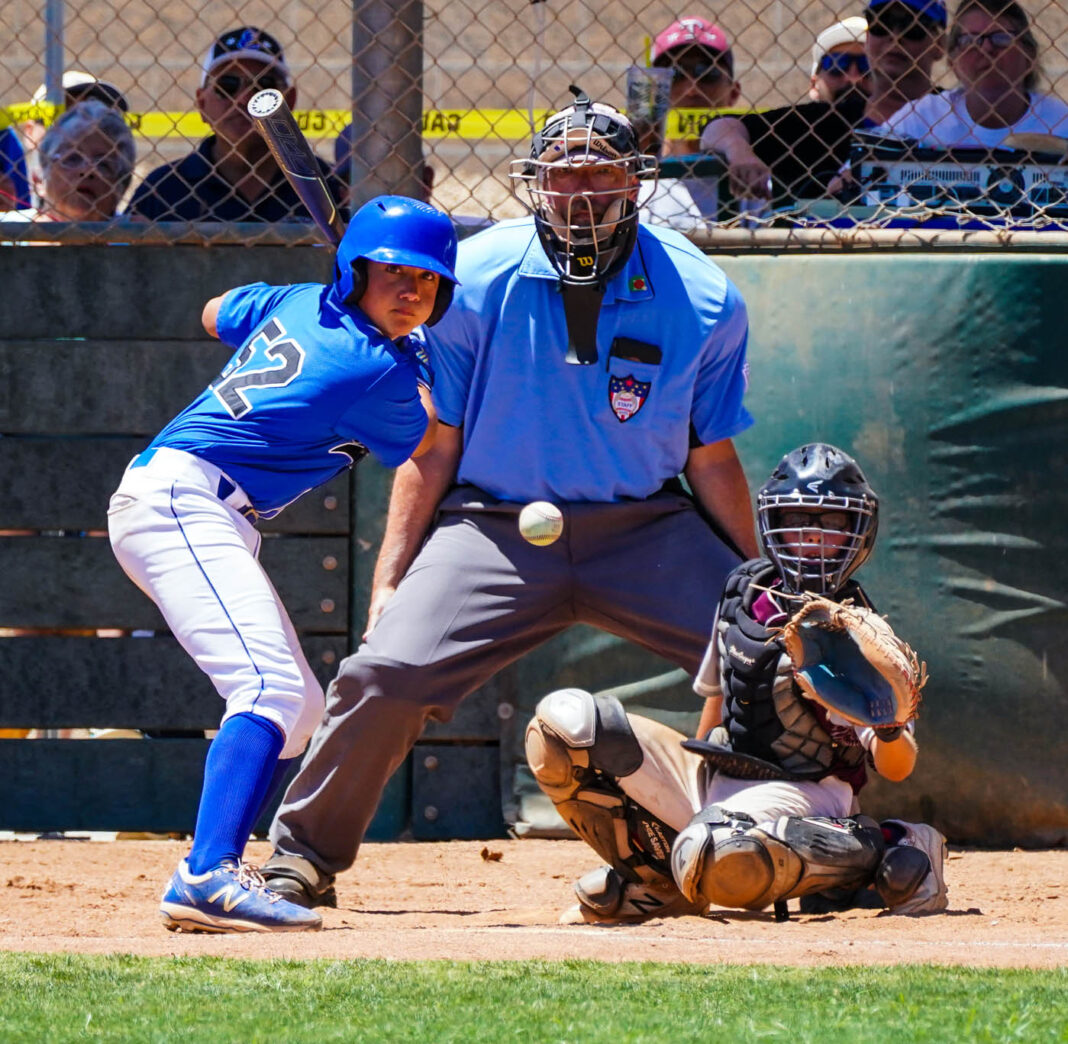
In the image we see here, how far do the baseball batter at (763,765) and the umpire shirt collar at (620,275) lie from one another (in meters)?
0.77

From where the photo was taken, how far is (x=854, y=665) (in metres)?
A: 4.02

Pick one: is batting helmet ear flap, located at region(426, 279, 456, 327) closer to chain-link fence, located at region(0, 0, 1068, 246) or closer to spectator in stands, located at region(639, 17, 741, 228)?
chain-link fence, located at region(0, 0, 1068, 246)

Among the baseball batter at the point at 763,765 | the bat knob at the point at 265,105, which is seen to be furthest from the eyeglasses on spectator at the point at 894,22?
the baseball batter at the point at 763,765

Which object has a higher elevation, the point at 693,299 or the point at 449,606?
the point at 693,299

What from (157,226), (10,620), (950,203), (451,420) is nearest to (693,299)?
(451,420)

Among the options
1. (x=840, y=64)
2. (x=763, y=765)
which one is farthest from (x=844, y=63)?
(x=763, y=765)

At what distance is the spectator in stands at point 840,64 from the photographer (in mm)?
6812

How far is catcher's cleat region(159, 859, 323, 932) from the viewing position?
383 cm

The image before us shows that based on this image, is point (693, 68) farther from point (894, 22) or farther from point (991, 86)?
point (991, 86)

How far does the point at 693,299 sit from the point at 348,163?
1970mm

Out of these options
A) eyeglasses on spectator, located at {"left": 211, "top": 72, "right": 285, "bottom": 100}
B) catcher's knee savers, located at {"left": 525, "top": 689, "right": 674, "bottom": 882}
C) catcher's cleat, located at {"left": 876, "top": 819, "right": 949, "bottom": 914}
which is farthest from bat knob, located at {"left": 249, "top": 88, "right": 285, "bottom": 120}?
catcher's cleat, located at {"left": 876, "top": 819, "right": 949, "bottom": 914}

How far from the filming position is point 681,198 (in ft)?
20.0

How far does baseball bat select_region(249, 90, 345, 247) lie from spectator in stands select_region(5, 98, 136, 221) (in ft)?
4.92

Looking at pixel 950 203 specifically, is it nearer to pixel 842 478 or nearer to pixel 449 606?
pixel 842 478
